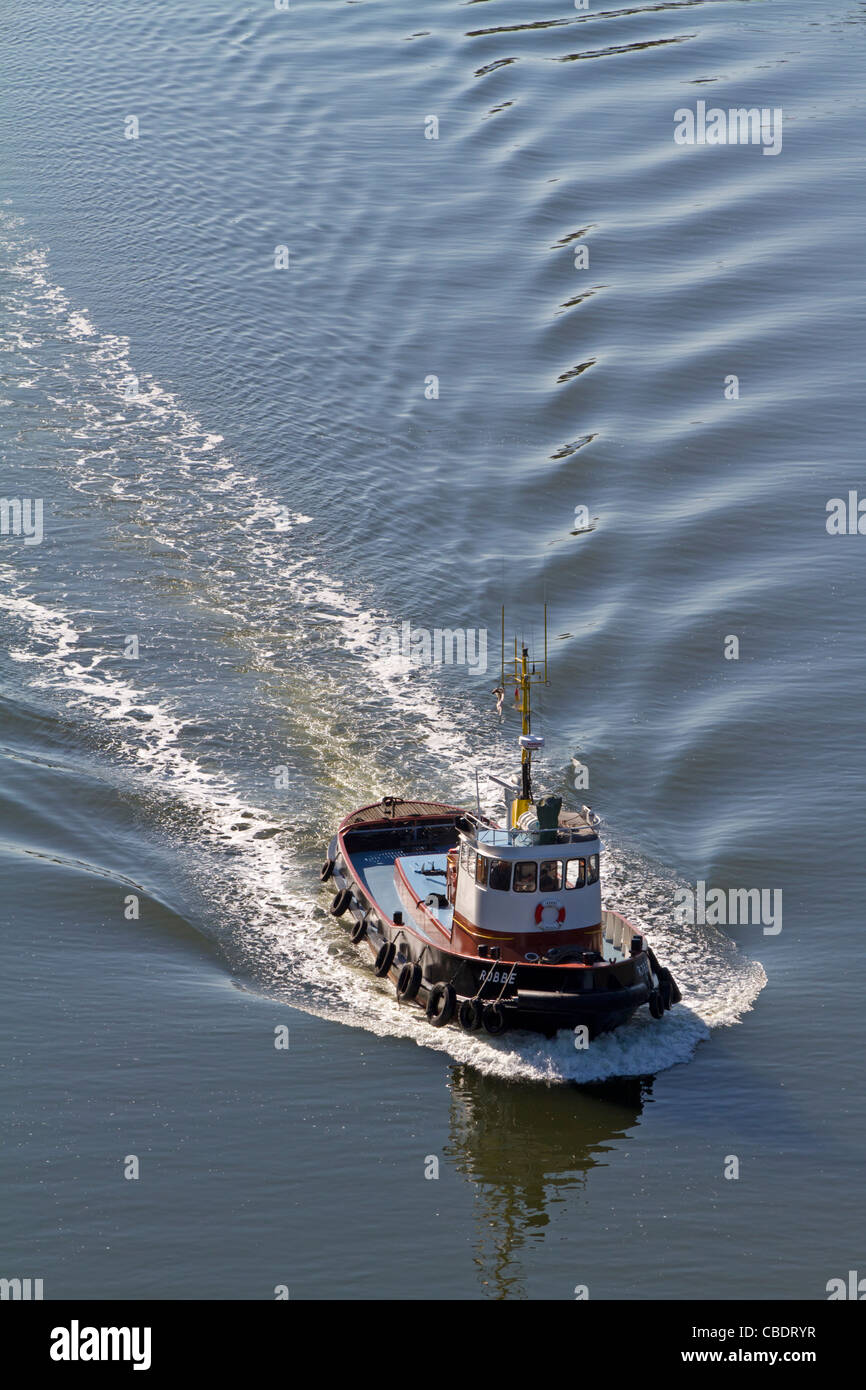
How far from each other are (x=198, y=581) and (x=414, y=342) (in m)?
12.4

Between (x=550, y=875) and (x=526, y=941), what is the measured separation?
3.75 ft

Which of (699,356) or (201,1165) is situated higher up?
(699,356)

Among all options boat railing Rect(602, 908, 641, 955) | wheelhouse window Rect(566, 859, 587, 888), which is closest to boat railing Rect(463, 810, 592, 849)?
wheelhouse window Rect(566, 859, 587, 888)

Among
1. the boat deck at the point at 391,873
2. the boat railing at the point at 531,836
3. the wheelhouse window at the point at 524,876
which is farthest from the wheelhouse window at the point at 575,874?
the boat deck at the point at 391,873

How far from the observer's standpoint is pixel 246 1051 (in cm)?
2456

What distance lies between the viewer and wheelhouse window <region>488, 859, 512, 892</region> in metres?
25.0

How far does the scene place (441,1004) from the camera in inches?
1008

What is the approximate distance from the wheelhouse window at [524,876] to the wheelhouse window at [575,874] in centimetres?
57

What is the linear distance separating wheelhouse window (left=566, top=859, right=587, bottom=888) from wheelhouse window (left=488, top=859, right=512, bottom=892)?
0.92 meters

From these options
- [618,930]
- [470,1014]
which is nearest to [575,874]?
[618,930]

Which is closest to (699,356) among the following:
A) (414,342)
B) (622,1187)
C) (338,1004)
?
(414,342)

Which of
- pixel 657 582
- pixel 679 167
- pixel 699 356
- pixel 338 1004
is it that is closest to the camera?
pixel 338 1004

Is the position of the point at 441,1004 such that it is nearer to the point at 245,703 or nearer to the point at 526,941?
the point at 526,941

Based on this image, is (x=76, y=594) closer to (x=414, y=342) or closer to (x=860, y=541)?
(x=414, y=342)
